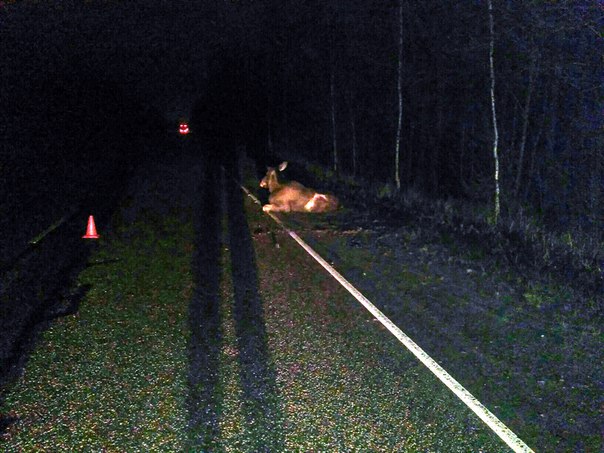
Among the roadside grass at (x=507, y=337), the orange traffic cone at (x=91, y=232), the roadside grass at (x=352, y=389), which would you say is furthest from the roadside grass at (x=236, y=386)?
the orange traffic cone at (x=91, y=232)

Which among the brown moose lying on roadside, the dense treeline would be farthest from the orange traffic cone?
the dense treeline

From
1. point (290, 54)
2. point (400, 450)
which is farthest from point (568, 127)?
point (290, 54)

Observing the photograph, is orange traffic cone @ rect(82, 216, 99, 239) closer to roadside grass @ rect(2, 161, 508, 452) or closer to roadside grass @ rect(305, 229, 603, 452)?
roadside grass @ rect(2, 161, 508, 452)

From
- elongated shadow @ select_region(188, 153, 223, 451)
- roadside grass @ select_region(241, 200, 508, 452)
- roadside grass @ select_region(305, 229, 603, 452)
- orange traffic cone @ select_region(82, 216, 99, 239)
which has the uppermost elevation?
orange traffic cone @ select_region(82, 216, 99, 239)

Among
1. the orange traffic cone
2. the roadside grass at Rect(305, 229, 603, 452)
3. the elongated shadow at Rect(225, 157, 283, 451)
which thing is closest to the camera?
the elongated shadow at Rect(225, 157, 283, 451)

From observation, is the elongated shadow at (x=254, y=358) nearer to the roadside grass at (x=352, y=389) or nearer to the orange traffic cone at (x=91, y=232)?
the roadside grass at (x=352, y=389)

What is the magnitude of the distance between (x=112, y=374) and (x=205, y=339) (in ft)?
3.68

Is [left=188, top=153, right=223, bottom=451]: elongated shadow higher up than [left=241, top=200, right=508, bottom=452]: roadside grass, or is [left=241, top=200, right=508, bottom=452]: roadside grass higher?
[left=188, top=153, right=223, bottom=451]: elongated shadow

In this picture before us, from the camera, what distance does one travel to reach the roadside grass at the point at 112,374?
14.6 feet

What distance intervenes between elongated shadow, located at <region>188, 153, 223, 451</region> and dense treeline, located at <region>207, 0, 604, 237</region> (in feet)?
21.9

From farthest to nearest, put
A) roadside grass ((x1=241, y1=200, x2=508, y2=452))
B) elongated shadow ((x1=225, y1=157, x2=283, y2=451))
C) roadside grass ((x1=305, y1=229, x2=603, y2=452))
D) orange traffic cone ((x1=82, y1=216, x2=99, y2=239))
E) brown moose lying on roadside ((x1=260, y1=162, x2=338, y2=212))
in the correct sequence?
1. brown moose lying on roadside ((x1=260, y1=162, x2=338, y2=212))
2. orange traffic cone ((x1=82, y1=216, x2=99, y2=239))
3. roadside grass ((x1=305, y1=229, x2=603, y2=452))
4. elongated shadow ((x1=225, y1=157, x2=283, y2=451))
5. roadside grass ((x1=241, y1=200, x2=508, y2=452))

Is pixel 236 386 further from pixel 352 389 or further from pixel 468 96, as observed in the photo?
pixel 468 96

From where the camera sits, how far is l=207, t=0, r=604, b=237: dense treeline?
13133 millimetres

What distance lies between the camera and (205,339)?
6449mm
